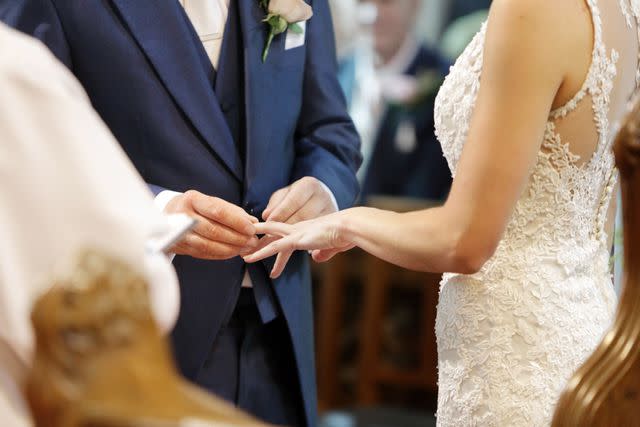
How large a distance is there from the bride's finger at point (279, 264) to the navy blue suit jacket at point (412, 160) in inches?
142

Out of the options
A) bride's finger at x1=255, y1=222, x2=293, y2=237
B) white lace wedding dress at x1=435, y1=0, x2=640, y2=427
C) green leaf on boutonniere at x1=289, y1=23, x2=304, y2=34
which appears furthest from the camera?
green leaf on boutonniere at x1=289, y1=23, x2=304, y2=34

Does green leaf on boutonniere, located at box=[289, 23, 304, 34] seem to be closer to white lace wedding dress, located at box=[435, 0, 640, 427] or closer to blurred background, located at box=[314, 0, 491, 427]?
white lace wedding dress, located at box=[435, 0, 640, 427]

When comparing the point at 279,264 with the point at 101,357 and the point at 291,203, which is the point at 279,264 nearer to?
the point at 291,203

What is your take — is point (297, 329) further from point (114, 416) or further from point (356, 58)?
point (356, 58)

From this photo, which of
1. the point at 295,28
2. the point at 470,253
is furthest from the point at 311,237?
the point at 295,28

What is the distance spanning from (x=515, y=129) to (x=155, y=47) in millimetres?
921

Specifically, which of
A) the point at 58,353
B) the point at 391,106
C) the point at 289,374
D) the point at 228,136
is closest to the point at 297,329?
the point at 289,374

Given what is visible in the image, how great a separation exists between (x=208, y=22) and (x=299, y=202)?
478mm

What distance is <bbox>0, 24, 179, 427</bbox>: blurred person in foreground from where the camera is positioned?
1.14m

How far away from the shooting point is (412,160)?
600cm

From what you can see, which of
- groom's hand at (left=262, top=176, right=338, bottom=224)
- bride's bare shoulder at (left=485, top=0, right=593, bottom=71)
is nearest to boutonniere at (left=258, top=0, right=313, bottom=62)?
groom's hand at (left=262, top=176, right=338, bottom=224)

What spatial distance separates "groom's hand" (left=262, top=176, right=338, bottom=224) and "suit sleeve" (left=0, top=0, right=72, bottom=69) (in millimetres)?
568

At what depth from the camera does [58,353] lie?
3.21ft

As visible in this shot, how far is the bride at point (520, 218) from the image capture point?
6.03 ft
